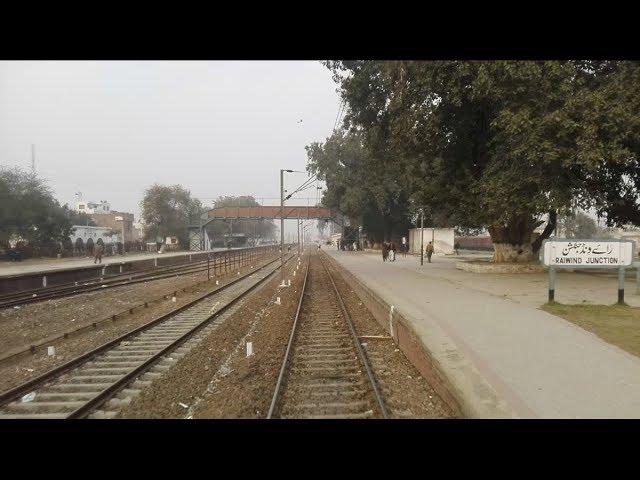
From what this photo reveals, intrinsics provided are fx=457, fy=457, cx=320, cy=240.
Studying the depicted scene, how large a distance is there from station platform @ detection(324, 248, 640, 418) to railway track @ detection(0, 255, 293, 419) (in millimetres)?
5052

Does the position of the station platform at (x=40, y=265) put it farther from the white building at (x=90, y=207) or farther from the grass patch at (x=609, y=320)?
the white building at (x=90, y=207)

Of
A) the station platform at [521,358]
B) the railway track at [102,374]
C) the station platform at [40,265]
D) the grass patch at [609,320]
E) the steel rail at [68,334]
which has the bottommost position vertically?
the steel rail at [68,334]

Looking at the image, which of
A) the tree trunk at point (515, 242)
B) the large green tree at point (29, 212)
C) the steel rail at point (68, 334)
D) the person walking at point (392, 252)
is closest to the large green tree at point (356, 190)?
the person walking at point (392, 252)

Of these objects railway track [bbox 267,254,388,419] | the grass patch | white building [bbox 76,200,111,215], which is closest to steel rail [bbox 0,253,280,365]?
railway track [bbox 267,254,388,419]

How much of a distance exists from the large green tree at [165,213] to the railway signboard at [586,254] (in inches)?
2614

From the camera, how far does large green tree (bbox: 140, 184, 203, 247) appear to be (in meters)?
71.2

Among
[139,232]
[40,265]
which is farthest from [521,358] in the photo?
[139,232]

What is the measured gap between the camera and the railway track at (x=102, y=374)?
21.9 feet

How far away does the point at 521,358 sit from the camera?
22.9ft

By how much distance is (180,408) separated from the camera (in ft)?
21.9

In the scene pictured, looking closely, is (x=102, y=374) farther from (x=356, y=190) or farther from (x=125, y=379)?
(x=356, y=190)

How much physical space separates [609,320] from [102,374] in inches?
401
